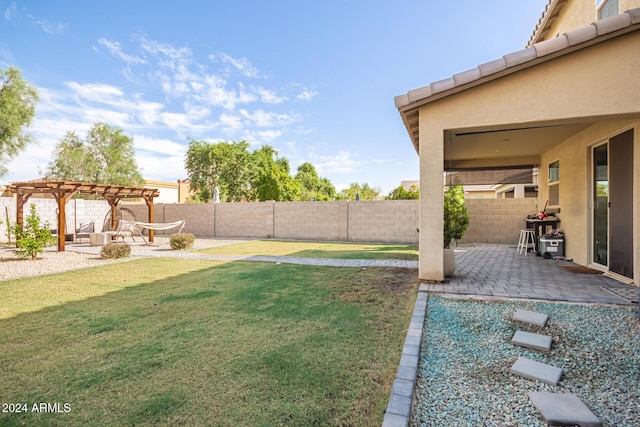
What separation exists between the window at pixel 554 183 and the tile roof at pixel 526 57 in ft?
16.6

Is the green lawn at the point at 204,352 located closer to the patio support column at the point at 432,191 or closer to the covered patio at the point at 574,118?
the patio support column at the point at 432,191

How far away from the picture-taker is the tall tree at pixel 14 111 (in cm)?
1712

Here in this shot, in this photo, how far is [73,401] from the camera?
7.31 ft

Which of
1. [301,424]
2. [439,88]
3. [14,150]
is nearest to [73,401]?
[301,424]

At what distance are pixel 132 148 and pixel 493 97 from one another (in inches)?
1246

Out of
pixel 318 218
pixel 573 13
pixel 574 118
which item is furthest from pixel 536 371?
pixel 318 218

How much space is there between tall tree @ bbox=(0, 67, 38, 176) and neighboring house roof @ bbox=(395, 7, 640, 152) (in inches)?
870

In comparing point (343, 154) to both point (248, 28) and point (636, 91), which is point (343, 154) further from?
point (636, 91)

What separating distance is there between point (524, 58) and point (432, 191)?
7.21 ft

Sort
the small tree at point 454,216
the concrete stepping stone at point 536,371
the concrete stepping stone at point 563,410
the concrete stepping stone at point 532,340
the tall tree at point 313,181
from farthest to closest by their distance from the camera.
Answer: the tall tree at point 313,181 → the small tree at point 454,216 → the concrete stepping stone at point 532,340 → the concrete stepping stone at point 536,371 → the concrete stepping stone at point 563,410

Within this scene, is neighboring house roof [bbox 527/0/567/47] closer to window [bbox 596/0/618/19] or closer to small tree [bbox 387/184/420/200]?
window [bbox 596/0/618/19]

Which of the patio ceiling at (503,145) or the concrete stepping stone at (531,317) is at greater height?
Result: the patio ceiling at (503,145)

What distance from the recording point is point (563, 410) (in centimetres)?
203

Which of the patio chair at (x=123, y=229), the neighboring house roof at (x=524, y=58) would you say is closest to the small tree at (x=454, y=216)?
the neighboring house roof at (x=524, y=58)
